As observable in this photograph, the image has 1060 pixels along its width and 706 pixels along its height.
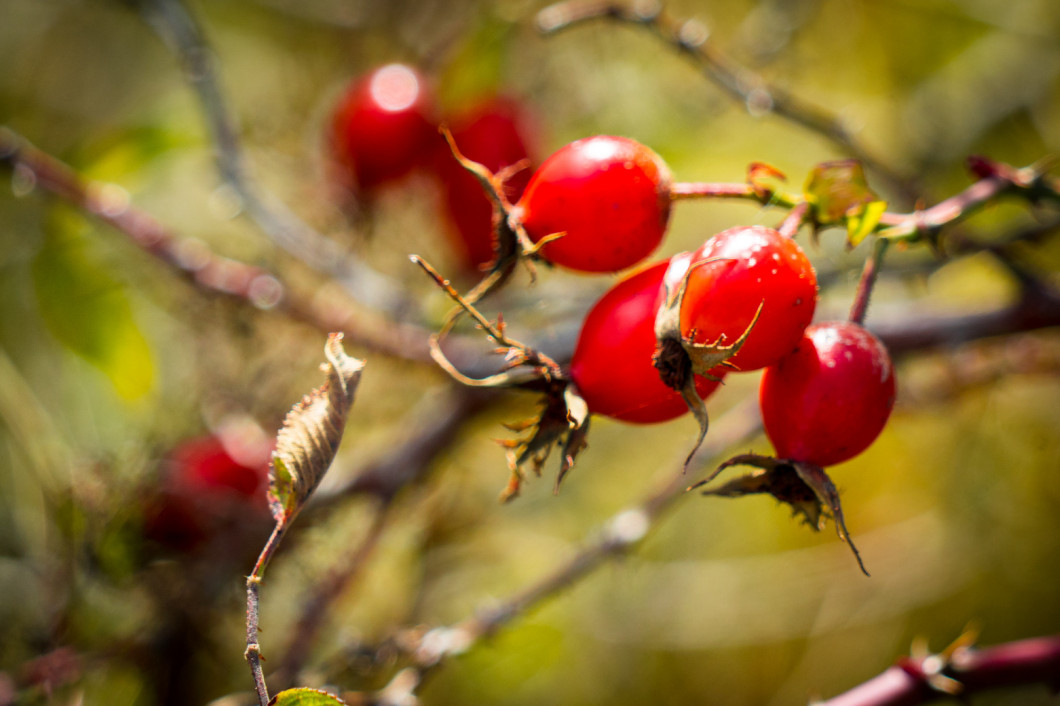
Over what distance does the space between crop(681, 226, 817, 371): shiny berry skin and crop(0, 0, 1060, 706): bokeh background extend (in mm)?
532

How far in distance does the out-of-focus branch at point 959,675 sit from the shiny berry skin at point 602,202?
0.55 metres

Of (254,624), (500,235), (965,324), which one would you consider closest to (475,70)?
(500,235)

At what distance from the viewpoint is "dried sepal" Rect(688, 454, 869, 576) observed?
667 mm

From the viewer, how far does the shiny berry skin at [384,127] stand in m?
1.51

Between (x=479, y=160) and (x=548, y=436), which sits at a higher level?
(x=479, y=160)

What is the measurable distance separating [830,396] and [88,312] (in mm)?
1392

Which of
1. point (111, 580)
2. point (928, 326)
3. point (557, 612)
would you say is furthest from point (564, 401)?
point (557, 612)

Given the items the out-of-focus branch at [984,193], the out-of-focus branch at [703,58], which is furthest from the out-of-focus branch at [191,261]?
the out-of-focus branch at [984,193]

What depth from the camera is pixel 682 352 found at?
65cm

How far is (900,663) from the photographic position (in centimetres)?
88

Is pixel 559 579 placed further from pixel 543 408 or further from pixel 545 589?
pixel 543 408

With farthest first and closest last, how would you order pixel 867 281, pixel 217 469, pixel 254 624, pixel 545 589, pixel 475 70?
pixel 475 70, pixel 217 469, pixel 545 589, pixel 867 281, pixel 254 624

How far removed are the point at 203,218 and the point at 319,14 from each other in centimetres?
68

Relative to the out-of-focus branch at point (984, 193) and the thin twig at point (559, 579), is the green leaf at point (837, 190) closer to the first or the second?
the out-of-focus branch at point (984, 193)
